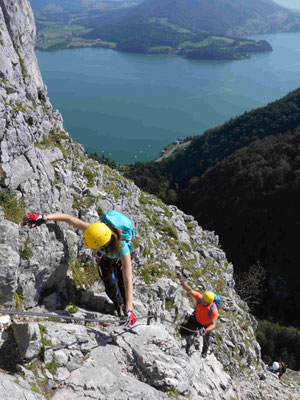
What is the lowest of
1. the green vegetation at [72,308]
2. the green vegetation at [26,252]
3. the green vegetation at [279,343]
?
the green vegetation at [279,343]

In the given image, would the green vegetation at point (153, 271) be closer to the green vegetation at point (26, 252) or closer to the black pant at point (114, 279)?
the black pant at point (114, 279)

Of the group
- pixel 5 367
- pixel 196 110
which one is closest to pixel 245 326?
pixel 5 367

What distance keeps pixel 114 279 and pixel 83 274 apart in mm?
1444

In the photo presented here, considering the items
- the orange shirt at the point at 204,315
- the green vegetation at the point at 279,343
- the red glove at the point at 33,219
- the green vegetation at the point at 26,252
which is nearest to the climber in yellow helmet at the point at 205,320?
the orange shirt at the point at 204,315

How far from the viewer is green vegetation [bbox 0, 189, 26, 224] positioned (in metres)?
5.71

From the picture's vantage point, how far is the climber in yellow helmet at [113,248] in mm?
5145

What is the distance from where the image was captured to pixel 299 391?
14477mm

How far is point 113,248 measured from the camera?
545cm

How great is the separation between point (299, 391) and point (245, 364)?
5971 mm

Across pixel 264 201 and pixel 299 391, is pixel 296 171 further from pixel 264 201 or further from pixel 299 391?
pixel 299 391

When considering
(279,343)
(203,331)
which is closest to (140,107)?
(279,343)

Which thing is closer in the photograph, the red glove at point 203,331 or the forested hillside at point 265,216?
the red glove at point 203,331

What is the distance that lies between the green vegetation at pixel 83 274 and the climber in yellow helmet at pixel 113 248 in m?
0.83

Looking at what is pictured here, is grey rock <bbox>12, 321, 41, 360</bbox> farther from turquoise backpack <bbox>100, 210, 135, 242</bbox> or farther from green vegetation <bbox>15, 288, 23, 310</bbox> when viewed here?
turquoise backpack <bbox>100, 210, 135, 242</bbox>
